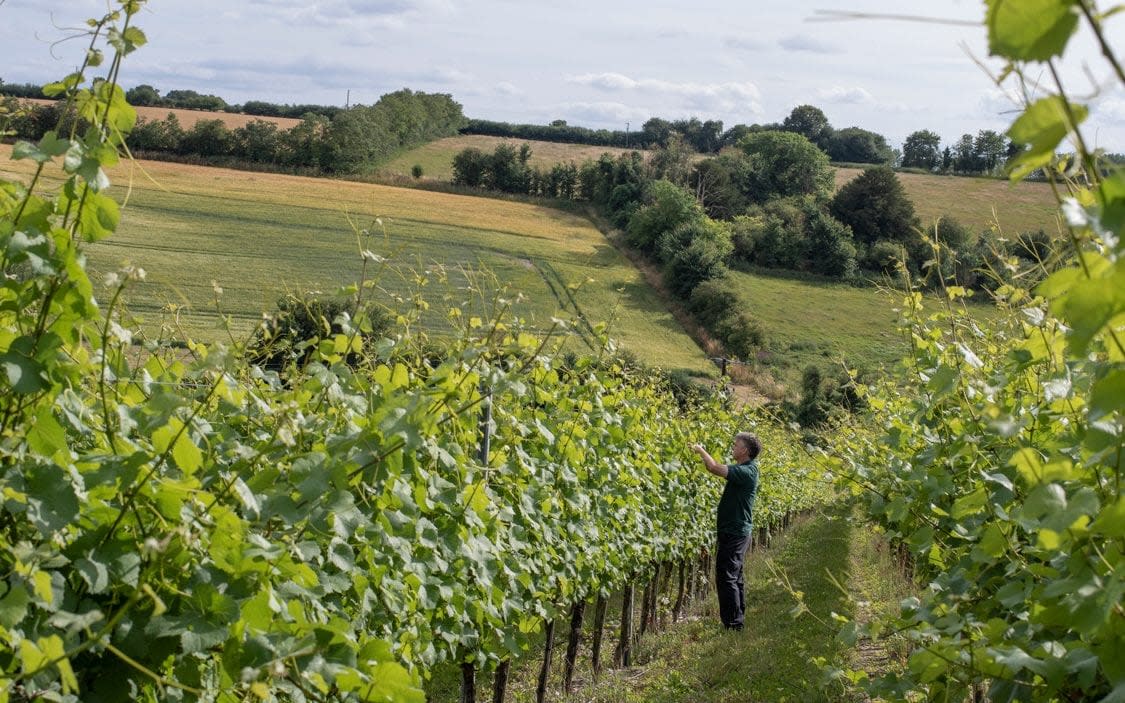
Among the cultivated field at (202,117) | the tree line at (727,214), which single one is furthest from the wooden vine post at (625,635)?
the cultivated field at (202,117)

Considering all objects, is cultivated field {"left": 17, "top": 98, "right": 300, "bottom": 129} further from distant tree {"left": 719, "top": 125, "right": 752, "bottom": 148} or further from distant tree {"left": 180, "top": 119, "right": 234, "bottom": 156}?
distant tree {"left": 719, "top": 125, "right": 752, "bottom": 148}

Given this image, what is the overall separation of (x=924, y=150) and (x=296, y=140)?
61.4 meters

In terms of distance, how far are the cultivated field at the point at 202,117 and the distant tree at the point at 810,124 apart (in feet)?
213

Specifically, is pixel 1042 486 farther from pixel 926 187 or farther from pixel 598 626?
pixel 926 187

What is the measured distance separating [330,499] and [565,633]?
9536 millimetres

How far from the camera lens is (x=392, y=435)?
2.66 meters

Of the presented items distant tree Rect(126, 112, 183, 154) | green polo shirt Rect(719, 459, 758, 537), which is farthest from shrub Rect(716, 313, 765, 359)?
green polo shirt Rect(719, 459, 758, 537)

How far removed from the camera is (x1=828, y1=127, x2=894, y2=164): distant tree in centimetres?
10731

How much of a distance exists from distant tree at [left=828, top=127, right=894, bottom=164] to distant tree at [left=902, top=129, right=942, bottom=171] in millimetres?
8421

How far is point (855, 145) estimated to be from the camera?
359ft

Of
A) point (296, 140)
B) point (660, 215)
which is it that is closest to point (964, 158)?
point (660, 215)

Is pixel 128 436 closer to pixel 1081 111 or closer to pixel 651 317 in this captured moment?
pixel 1081 111

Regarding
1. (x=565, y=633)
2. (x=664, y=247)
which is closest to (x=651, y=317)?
(x=664, y=247)

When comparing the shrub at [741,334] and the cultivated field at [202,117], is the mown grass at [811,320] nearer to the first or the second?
the shrub at [741,334]
